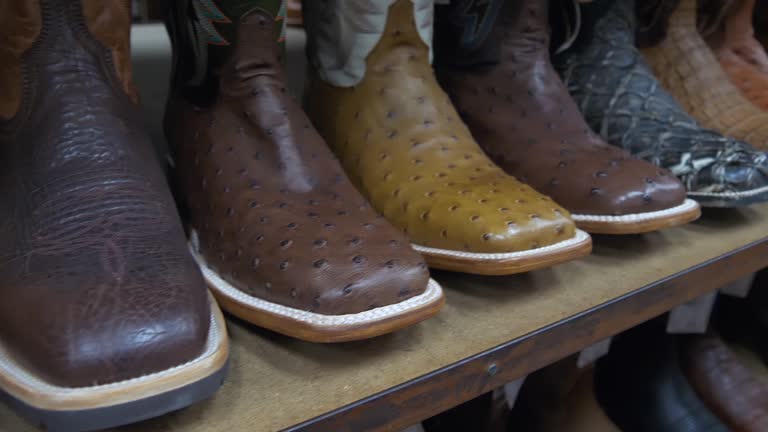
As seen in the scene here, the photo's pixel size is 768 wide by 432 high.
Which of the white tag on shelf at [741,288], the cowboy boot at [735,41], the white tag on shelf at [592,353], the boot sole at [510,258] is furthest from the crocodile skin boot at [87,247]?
the white tag on shelf at [741,288]

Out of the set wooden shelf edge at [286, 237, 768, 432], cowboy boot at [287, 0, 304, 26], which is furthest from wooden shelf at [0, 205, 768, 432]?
cowboy boot at [287, 0, 304, 26]

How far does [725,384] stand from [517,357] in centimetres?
55

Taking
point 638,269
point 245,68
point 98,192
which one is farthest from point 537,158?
point 98,192

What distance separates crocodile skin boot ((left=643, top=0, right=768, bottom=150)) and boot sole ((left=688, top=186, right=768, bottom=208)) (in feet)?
0.74

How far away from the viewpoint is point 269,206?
1.64 feet

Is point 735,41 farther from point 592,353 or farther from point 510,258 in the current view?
point 510,258

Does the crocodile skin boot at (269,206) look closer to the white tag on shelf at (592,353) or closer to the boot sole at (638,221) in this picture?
the boot sole at (638,221)

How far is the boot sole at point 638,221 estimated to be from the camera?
0.59 metres

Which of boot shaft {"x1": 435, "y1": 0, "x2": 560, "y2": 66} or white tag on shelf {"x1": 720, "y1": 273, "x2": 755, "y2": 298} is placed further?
white tag on shelf {"x1": 720, "y1": 273, "x2": 755, "y2": 298}

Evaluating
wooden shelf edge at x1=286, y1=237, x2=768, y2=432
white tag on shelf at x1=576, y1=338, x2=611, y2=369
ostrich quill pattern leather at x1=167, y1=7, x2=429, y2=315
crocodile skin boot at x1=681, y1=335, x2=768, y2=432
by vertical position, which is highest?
ostrich quill pattern leather at x1=167, y1=7, x2=429, y2=315

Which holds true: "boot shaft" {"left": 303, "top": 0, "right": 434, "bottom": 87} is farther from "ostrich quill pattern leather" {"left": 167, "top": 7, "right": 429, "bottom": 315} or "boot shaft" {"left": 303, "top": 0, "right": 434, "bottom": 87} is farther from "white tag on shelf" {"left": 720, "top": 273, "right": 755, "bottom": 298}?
"white tag on shelf" {"left": 720, "top": 273, "right": 755, "bottom": 298}

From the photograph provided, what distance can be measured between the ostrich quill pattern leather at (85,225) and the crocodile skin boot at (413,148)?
0.21 metres

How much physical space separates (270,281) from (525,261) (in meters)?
0.20

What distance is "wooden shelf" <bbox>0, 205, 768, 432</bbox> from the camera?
395mm
